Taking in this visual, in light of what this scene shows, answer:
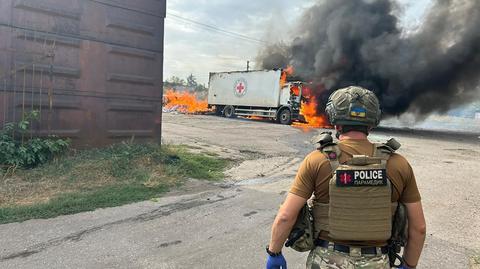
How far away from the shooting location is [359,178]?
5.88 feet

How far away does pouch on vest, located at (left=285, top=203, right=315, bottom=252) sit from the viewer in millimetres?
1971

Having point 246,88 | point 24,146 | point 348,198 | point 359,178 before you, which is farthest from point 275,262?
point 246,88

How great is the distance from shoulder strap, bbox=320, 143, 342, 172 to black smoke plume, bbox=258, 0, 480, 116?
2194 cm

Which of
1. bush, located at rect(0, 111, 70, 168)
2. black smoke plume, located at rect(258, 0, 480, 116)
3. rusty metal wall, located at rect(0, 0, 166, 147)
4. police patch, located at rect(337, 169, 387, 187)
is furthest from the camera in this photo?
black smoke plume, located at rect(258, 0, 480, 116)

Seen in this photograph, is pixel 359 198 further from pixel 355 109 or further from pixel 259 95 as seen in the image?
pixel 259 95

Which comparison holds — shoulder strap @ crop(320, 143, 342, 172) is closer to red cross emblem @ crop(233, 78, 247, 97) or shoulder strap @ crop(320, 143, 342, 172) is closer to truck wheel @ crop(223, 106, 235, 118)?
red cross emblem @ crop(233, 78, 247, 97)

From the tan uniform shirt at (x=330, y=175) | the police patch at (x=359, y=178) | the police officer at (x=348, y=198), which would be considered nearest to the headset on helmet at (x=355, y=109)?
the police officer at (x=348, y=198)

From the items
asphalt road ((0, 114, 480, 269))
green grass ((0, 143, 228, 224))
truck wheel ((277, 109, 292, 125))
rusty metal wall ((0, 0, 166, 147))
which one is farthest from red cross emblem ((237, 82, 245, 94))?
asphalt road ((0, 114, 480, 269))

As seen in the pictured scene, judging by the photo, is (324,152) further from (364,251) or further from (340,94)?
(364,251)

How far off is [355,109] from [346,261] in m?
0.74

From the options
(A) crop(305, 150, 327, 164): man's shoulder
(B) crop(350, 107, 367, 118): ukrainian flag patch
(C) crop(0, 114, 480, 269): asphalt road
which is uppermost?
(B) crop(350, 107, 367, 118): ukrainian flag patch

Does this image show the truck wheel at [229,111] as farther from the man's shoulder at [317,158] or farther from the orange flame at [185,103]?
the man's shoulder at [317,158]

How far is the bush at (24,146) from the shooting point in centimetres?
574

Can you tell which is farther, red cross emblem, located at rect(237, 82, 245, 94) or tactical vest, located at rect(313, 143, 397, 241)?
red cross emblem, located at rect(237, 82, 245, 94)
